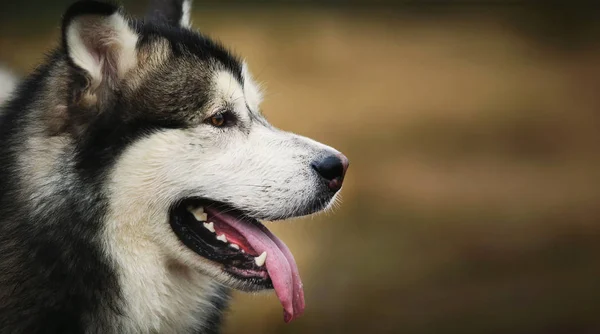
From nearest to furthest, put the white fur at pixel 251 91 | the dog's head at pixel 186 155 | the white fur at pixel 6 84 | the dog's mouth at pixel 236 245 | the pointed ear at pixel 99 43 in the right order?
the pointed ear at pixel 99 43, the dog's head at pixel 186 155, the dog's mouth at pixel 236 245, the white fur at pixel 251 91, the white fur at pixel 6 84

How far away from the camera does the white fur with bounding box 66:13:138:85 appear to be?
3443mm

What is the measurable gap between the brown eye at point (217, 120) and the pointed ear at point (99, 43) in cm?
41

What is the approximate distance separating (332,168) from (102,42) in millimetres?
1107

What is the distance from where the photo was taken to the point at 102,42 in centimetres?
354

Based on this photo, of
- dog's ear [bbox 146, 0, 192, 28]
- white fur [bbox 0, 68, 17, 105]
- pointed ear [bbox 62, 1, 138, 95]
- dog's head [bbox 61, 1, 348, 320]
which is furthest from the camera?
dog's ear [bbox 146, 0, 192, 28]

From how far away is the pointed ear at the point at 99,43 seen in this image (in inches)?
134

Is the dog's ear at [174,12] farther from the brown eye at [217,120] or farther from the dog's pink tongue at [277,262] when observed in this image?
the dog's pink tongue at [277,262]

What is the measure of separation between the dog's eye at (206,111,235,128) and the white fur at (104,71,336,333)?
1.2 inches

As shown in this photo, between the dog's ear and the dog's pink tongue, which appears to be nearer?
the dog's pink tongue

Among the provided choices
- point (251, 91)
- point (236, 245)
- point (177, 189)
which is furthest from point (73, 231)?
point (251, 91)

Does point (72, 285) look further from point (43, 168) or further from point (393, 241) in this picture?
point (393, 241)

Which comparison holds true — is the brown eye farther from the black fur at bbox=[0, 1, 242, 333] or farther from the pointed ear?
the pointed ear

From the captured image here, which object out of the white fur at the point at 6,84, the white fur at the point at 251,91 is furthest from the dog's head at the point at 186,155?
the white fur at the point at 6,84

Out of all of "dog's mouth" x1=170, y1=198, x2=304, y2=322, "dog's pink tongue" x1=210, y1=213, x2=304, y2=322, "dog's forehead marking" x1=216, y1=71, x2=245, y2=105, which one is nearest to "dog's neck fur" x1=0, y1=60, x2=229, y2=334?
"dog's mouth" x1=170, y1=198, x2=304, y2=322
